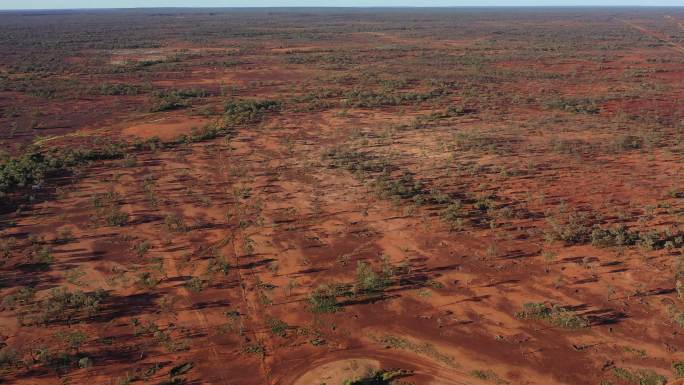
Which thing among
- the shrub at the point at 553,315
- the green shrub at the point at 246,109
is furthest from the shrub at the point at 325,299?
the green shrub at the point at 246,109

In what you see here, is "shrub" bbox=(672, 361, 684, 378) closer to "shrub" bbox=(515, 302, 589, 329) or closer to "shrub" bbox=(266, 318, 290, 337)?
"shrub" bbox=(515, 302, 589, 329)

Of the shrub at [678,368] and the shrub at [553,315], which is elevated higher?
the shrub at [553,315]

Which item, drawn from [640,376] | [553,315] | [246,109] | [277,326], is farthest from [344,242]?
[246,109]

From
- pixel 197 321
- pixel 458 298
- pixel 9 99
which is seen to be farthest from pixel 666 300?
pixel 9 99

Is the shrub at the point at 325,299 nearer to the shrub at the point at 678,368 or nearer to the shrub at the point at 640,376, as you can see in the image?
the shrub at the point at 640,376

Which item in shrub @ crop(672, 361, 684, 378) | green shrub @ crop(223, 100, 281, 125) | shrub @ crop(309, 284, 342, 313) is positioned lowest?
shrub @ crop(672, 361, 684, 378)

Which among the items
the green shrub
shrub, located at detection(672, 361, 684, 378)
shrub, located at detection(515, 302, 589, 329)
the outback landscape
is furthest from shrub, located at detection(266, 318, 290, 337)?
the green shrub

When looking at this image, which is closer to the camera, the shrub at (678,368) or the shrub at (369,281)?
the shrub at (678,368)

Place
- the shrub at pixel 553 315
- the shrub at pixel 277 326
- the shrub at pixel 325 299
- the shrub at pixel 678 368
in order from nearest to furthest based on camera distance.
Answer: the shrub at pixel 678 368, the shrub at pixel 277 326, the shrub at pixel 553 315, the shrub at pixel 325 299
